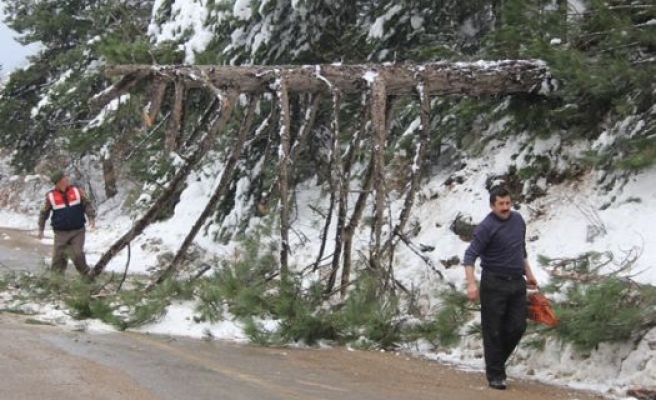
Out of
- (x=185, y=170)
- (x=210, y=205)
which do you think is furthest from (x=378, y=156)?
(x=185, y=170)

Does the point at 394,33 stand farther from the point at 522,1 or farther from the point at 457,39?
the point at 522,1

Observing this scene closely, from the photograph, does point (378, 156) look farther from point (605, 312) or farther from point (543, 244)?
point (605, 312)

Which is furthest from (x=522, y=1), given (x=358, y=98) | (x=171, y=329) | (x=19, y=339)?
(x=19, y=339)

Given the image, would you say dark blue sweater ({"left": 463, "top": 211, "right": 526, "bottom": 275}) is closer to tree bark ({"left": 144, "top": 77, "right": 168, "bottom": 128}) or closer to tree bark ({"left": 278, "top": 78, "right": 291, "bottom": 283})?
tree bark ({"left": 278, "top": 78, "right": 291, "bottom": 283})

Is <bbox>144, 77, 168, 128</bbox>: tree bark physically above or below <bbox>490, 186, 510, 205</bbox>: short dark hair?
above

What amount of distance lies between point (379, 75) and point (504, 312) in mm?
3406

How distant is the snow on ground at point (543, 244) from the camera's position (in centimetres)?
601

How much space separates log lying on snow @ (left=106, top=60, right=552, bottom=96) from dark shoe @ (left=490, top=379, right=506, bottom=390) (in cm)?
384

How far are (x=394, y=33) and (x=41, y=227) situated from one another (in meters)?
6.16

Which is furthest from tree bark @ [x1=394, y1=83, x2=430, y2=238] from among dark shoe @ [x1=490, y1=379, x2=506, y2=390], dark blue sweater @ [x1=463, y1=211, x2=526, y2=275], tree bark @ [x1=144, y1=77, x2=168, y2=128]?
tree bark @ [x1=144, y1=77, x2=168, y2=128]

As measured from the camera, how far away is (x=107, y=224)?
76.0 feet

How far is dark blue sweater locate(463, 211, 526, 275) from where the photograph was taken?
6.02 metres

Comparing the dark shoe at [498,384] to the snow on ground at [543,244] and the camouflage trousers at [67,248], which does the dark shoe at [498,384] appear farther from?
the camouflage trousers at [67,248]

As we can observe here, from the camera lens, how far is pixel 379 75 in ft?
27.5
